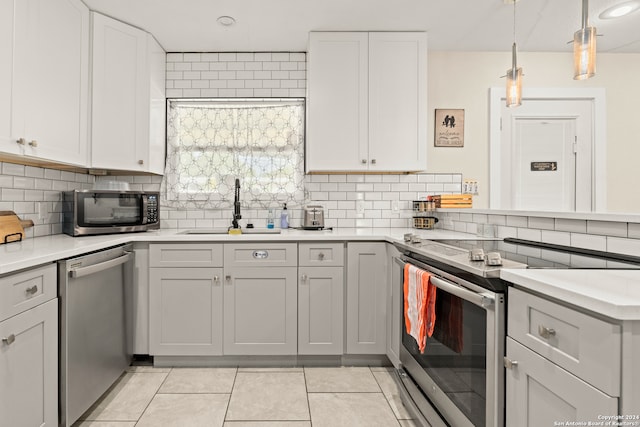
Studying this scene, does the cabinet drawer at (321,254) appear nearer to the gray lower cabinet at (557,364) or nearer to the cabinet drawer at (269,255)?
the cabinet drawer at (269,255)

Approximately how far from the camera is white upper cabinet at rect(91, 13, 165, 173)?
2381 millimetres

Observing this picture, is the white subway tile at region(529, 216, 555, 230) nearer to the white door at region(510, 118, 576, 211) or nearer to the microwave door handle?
the microwave door handle

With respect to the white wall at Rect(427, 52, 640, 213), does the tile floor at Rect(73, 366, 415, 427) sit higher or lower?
lower

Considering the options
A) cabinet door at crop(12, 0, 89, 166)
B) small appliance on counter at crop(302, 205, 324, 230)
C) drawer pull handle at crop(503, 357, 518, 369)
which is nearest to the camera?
drawer pull handle at crop(503, 357, 518, 369)

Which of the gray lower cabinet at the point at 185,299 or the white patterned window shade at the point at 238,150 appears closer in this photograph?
the gray lower cabinet at the point at 185,299

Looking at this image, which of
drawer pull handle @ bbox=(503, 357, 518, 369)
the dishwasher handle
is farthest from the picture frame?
the dishwasher handle

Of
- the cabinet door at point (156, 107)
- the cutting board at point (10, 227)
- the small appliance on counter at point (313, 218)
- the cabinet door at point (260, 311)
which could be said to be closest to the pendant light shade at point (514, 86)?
the small appliance on counter at point (313, 218)

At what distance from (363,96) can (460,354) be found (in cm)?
201

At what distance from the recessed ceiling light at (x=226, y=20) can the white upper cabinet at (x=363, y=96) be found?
60 centimetres

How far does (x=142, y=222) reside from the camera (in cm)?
251

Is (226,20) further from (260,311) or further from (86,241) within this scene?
(260,311)

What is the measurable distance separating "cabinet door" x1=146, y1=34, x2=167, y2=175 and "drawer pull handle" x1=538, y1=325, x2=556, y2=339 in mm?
2678

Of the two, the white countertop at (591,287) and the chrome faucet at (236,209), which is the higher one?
the chrome faucet at (236,209)

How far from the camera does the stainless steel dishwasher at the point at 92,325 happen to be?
1597 mm
